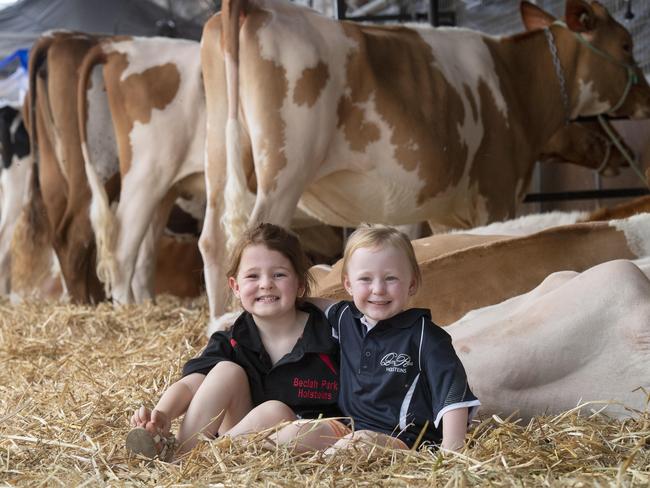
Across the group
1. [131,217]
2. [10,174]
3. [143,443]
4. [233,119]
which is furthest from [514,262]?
[10,174]

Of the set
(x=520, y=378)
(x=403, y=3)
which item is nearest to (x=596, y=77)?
(x=403, y=3)

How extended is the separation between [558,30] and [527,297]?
13.3 feet

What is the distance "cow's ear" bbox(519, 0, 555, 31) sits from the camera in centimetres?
648

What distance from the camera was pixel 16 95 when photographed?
8.41 metres

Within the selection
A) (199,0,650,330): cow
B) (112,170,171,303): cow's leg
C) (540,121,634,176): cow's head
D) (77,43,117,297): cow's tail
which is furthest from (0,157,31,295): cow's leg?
(540,121,634,176): cow's head

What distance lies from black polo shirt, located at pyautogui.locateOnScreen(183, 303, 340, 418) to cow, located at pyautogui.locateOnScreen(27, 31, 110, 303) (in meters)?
4.07

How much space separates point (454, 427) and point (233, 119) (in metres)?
2.66

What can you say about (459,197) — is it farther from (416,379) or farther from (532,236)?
(416,379)

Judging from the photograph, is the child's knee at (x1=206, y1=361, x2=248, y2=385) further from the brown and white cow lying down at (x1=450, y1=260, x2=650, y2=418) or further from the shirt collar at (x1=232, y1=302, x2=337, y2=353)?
the brown and white cow lying down at (x1=450, y1=260, x2=650, y2=418)

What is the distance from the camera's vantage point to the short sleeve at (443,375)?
6.20 feet

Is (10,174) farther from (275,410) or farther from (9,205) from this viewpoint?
(275,410)

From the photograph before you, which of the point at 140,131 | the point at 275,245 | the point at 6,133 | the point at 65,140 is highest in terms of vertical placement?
the point at 275,245

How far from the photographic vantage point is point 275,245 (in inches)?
87.6

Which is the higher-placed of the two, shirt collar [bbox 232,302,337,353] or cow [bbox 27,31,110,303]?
shirt collar [bbox 232,302,337,353]
